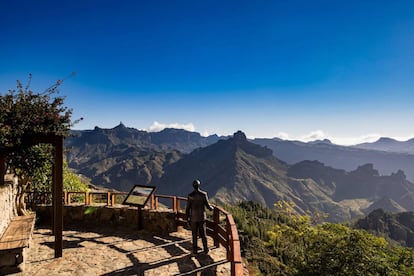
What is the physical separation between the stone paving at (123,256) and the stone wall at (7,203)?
103 cm

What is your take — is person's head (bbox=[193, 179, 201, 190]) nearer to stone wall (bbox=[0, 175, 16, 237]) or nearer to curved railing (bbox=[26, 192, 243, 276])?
curved railing (bbox=[26, 192, 243, 276])

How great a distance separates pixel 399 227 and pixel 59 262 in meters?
117

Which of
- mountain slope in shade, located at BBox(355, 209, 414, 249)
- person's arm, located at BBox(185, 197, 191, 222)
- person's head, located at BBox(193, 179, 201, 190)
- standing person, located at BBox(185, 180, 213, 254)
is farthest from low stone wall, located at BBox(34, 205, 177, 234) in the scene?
mountain slope in shade, located at BBox(355, 209, 414, 249)

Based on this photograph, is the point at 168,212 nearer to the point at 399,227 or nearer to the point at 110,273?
the point at 110,273

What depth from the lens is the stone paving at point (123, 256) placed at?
6.62 m

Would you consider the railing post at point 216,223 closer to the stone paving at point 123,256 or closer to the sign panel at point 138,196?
the stone paving at point 123,256

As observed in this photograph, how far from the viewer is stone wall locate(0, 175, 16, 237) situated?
787cm

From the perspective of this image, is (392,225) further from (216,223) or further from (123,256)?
(123,256)

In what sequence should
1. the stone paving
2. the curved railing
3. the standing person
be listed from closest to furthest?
the curved railing, the stone paving, the standing person

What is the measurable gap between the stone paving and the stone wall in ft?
3.38

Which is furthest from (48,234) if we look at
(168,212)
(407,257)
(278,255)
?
(278,255)

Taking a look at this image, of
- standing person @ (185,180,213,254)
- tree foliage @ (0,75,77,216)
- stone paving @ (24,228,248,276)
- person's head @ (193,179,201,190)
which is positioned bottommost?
stone paving @ (24,228,248,276)

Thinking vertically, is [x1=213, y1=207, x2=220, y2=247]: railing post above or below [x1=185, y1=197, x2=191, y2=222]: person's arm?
below

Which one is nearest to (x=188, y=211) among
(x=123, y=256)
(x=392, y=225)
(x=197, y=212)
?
(x=197, y=212)
